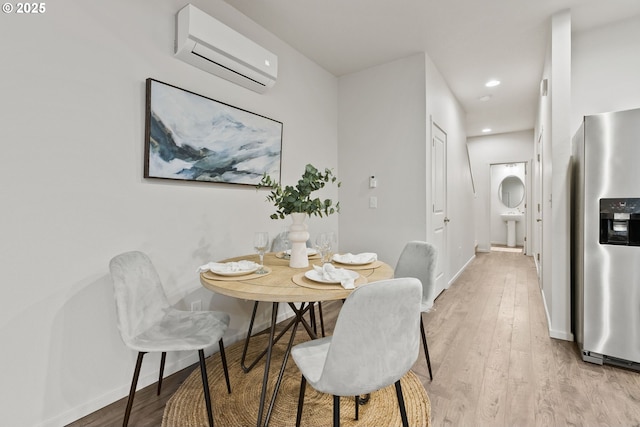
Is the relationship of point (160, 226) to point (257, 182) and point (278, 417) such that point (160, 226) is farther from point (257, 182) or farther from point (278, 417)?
point (278, 417)

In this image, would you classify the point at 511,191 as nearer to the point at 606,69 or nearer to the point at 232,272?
the point at 606,69

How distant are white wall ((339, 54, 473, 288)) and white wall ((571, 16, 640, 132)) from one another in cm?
125

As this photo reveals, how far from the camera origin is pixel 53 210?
146cm

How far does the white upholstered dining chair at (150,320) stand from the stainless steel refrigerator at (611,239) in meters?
2.48

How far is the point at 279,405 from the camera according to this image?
162 cm

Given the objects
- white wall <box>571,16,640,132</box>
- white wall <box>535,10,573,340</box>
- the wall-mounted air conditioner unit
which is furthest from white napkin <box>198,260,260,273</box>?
white wall <box>571,16,640,132</box>

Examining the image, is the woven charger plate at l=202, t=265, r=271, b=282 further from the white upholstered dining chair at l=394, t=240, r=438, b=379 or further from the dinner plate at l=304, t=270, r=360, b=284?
the white upholstered dining chair at l=394, t=240, r=438, b=379

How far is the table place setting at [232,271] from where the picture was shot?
1.56 metres

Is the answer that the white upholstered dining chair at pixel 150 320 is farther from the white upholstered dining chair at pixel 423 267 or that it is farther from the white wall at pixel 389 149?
the white wall at pixel 389 149

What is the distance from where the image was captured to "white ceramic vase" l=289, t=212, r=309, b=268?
176cm

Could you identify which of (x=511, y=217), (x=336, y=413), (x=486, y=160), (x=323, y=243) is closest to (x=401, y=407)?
(x=336, y=413)

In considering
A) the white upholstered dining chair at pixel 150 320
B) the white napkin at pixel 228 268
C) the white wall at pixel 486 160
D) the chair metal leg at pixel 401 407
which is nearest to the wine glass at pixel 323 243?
the white napkin at pixel 228 268

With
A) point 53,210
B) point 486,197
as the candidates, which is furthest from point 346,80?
point 486,197

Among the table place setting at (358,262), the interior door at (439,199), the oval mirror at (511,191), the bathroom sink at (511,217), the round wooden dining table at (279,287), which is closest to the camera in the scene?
the round wooden dining table at (279,287)
